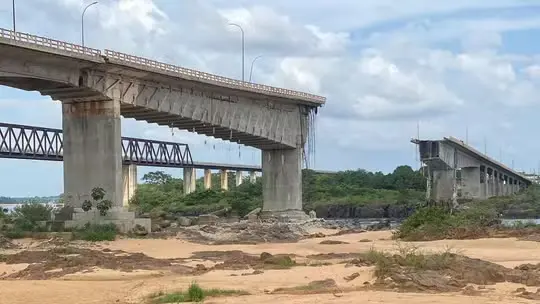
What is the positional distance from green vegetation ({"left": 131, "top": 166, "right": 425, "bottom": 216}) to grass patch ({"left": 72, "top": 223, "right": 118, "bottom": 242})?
54096 mm

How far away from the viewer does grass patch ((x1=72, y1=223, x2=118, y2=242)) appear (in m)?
50.8

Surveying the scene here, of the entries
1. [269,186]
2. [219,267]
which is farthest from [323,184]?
[219,267]

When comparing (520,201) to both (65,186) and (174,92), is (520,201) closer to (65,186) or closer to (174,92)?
(174,92)

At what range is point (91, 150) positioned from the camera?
197 ft

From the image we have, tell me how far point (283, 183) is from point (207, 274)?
210ft

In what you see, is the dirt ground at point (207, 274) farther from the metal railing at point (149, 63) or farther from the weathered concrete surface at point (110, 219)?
the metal railing at point (149, 63)

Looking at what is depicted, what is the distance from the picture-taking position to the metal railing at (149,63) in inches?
1969

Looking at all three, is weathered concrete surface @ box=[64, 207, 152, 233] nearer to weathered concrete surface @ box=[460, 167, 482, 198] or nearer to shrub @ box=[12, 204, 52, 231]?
shrub @ box=[12, 204, 52, 231]

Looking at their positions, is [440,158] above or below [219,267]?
above

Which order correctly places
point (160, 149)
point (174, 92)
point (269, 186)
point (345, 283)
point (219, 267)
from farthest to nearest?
point (160, 149) < point (269, 186) < point (174, 92) < point (219, 267) < point (345, 283)

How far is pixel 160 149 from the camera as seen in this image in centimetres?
14475

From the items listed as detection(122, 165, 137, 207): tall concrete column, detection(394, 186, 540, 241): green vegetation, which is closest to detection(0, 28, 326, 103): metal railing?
detection(394, 186, 540, 241): green vegetation

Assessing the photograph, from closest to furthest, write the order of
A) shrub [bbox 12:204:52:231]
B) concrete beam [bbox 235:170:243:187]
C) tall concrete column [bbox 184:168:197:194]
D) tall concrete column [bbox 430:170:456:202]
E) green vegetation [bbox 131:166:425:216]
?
shrub [bbox 12:204:52:231]
tall concrete column [bbox 430:170:456:202]
green vegetation [bbox 131:166:425:216]
tall concrete column [bbox 184:168:197:194]
concrete beam [bbox 235:170:243:187]

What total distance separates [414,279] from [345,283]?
9.12ft
